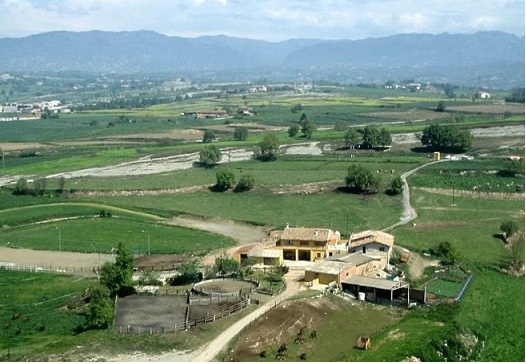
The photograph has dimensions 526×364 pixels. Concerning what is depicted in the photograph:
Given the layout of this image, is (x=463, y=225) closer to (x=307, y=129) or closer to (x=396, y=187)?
(x=396, y=187)

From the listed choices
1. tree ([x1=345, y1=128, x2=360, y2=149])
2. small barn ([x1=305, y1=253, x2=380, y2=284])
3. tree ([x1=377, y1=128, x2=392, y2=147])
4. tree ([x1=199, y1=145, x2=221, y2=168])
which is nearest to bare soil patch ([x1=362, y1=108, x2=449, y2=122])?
tree ([x1=377, y1=128, x2=392, y2=147])

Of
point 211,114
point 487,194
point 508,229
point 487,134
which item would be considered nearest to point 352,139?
point 487,134

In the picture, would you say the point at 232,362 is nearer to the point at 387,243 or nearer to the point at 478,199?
the point at 387,243

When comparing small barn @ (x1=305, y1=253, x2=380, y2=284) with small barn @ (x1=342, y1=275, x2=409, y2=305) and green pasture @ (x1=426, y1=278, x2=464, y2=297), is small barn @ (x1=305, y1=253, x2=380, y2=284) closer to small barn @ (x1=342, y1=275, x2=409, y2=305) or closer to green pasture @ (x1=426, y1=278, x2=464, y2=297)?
small barn @ (x1=342, y1=275, x2=409, y2=305)

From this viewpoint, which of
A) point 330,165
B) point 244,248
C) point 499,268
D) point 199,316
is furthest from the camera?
point 330,165

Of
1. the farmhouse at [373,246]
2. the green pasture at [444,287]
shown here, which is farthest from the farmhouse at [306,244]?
the green pasture at [444,287]

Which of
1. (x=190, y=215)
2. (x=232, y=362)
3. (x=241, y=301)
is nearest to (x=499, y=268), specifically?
(x=241, y=301)
